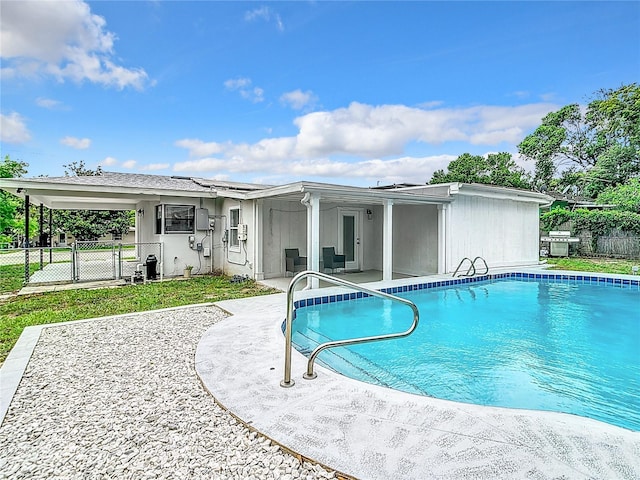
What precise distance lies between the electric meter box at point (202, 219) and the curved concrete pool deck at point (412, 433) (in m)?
8.36

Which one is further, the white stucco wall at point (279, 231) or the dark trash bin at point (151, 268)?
the white stucco wall at point (279, 231)

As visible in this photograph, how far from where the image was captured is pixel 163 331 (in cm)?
557

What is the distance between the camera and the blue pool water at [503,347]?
4.14m

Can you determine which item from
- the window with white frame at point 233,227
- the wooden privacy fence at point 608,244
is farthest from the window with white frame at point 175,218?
the wooden privacy fence at point 608,244

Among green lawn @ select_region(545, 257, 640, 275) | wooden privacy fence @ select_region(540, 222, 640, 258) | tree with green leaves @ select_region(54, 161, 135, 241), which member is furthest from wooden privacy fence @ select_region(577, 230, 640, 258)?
tree with green leaves @ select_region(54, 161, 135, 241)

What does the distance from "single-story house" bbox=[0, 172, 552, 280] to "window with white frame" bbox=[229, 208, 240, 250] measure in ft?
0.11

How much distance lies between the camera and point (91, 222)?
2734cm

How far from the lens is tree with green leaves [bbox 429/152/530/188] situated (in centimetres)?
2917

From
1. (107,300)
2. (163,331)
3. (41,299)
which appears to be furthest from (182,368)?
(41,299)

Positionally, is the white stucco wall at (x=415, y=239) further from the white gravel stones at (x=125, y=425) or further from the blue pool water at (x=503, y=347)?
the white gravel stones at (x=125, y=425)

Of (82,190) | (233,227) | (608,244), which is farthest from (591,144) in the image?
(82,190)

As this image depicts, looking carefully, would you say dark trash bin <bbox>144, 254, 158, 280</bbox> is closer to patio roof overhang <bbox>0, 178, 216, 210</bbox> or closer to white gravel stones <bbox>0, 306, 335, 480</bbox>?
patio roof overhang <bbox>0, 178, 216, 210</bbox>

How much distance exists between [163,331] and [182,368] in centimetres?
167

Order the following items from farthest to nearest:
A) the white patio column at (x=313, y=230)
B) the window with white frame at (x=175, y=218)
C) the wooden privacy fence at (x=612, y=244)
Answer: the wooden privacy fence at (x=612, y=244) → the window with white frame at (x=175, y=218) → the white patio column at (x=313, y=230)
